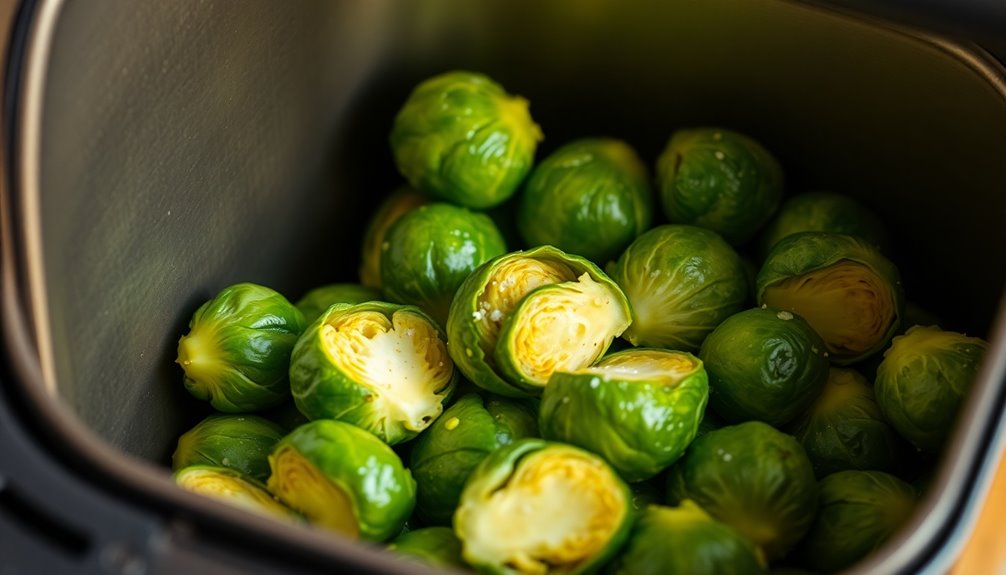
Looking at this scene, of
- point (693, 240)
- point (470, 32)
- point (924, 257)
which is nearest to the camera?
point (693, 240)

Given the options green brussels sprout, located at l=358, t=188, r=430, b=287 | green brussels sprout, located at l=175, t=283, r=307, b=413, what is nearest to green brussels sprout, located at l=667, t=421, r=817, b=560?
green brussels sprout, located at l=175, t=283, r=307, b=413

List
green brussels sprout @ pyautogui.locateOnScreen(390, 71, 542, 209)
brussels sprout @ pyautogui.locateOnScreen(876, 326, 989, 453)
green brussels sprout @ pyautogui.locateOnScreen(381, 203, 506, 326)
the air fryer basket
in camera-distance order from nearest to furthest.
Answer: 1. the air fryer basket
2. brussels sprout @ pyautogui.locateOnScreen(876, 326, 989, 453)
3. green brussels sprout @ pyautogui.locateOnScreen(381, 203, 506, 326)
4. green brussels sprout @ pyautogui.locateOnScreen(390, 71, 542, 209)

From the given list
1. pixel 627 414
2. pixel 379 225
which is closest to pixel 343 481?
pixel 627 414

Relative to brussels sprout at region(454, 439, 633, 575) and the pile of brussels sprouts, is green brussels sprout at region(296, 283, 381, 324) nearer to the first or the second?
the pile of brussels sprouts

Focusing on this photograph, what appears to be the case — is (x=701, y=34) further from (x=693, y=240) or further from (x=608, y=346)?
(x=608, y=346)

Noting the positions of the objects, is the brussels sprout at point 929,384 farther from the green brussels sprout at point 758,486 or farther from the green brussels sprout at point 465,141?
the green brussels sprout at point 465,141

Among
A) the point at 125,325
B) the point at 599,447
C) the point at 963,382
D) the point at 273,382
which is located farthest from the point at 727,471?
the point at 125,325

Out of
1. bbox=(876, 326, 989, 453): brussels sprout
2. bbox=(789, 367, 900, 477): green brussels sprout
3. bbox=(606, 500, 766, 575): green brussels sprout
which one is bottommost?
bbox=(789, 367, 900, 477): green brussels sprout
